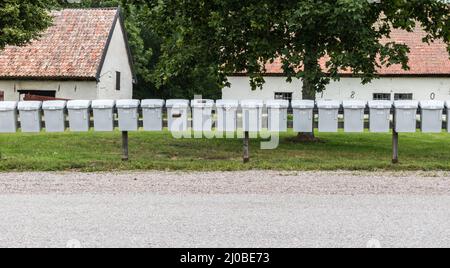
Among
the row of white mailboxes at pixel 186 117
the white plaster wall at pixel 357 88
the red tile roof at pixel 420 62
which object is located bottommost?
the row of white mailboxes at pixel 186 117

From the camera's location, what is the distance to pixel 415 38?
3497 centimetres

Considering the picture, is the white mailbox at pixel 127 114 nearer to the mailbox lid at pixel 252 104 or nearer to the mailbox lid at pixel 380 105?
the mailbox lid at pixel 252 104

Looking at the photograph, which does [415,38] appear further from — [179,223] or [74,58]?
[179,223]

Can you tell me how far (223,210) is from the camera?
7.30 meters

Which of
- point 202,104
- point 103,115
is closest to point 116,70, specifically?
point 103,115

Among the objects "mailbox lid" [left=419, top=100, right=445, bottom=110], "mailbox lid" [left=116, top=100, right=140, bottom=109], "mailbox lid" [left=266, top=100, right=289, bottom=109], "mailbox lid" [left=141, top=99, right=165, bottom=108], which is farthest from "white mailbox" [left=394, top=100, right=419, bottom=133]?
"mailbox lid" [left=116, top=100, right=140, bottom=109]

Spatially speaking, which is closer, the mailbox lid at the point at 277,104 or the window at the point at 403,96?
the mailbox lid at the point at 277,104

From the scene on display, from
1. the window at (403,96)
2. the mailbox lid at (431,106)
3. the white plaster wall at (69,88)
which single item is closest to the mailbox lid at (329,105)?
the mailbox lid at (431,106)

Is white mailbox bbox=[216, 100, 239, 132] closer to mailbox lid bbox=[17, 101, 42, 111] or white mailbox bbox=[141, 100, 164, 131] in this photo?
white mailbox bbox=[141, 100, 164, 131]

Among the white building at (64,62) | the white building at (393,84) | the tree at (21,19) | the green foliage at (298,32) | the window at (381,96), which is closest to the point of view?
the green foliage at (298,32)

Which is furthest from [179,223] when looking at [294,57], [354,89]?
[354,89]

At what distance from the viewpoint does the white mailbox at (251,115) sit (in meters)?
12.8

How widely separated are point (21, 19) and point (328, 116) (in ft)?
40.9

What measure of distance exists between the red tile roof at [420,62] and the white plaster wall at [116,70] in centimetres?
894
